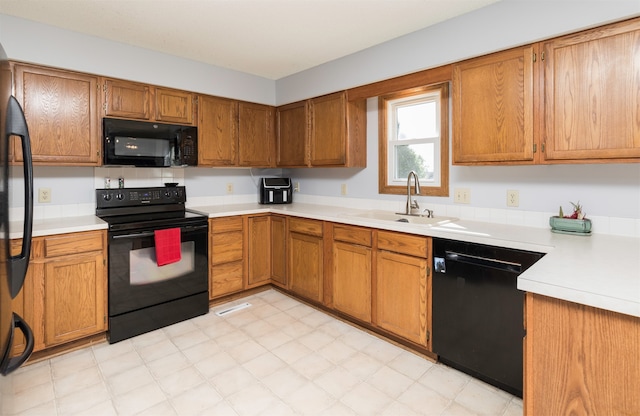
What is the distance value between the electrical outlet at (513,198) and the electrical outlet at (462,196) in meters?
0.28

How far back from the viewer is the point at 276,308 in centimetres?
324

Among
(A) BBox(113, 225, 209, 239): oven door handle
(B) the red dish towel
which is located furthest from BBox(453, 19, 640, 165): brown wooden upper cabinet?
(B) the red dish towel

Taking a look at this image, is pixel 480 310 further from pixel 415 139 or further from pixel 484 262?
pixel 415 139

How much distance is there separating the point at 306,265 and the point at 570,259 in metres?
2.18

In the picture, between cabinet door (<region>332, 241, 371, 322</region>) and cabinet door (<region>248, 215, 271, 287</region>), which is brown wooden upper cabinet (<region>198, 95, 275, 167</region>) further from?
cabinet door (<region>332, 241, 371, 322</region>)

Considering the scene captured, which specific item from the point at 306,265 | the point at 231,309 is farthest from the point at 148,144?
the point at 306,265

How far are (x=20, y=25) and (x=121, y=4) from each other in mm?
823

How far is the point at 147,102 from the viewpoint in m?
A: 2.99

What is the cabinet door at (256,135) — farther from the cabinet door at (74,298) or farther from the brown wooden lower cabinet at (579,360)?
the brown wooden lower cabinet at (579,360)

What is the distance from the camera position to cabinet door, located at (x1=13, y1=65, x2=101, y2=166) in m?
2.44

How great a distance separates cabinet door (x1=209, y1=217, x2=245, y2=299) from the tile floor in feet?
1.72

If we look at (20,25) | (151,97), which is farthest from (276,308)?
(20,25)

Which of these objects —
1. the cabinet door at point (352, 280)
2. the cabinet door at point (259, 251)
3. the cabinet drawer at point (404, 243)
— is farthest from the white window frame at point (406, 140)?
the cabinet door at point (259, 251)

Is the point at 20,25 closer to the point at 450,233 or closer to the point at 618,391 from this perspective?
the point at 450,233
